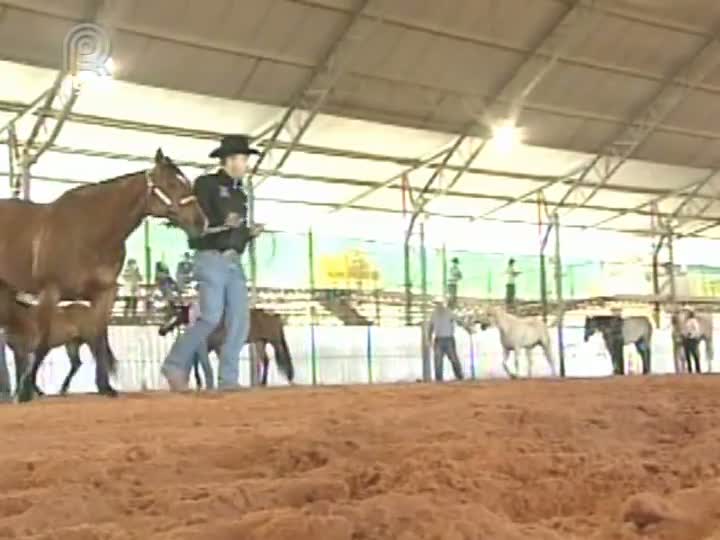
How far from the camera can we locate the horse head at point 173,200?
24.9 ft

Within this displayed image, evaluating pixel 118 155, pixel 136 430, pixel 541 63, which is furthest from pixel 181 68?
pixel 136 430

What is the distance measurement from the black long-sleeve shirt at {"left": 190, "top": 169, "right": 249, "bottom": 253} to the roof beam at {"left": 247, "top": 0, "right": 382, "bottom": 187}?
960cm

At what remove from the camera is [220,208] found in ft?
25.3

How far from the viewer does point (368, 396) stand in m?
5.48

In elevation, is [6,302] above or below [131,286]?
below

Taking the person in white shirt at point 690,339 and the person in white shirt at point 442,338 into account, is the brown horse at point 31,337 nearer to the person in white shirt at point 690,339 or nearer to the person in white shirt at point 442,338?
the person in white shirt at point 442,338

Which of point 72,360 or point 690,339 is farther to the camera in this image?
point 690,339

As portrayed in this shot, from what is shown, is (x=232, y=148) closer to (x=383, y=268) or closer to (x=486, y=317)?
(x=486, y=317)

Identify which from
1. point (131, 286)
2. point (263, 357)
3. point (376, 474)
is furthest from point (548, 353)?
point (376, 474)

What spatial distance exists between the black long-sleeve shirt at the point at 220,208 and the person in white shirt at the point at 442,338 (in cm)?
1040

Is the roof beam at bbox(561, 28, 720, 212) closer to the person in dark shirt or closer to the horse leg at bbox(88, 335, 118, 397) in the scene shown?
the person in dark shirt

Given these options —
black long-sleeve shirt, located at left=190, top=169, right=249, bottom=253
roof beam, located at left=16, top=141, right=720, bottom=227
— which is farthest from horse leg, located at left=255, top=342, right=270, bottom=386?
black long-sleeve shirt, located at left=190, top=169, right=249, bottom=253

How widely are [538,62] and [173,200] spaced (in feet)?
42.1

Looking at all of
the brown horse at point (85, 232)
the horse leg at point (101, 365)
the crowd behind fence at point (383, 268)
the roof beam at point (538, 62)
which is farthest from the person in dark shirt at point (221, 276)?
the roof beam at point (538, 62)
